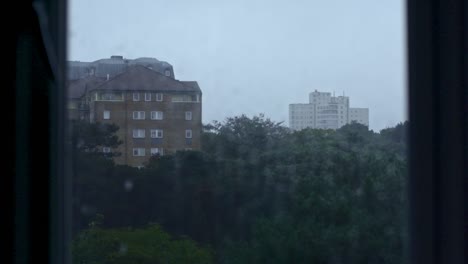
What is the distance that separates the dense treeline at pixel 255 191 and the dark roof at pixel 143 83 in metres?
0.10

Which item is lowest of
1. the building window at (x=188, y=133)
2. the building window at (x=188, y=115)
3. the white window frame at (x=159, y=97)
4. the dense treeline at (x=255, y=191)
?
the dense treeline at (x=255, y=191)

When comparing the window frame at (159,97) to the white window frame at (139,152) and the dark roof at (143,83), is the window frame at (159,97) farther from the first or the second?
the white window frame at (139,152)

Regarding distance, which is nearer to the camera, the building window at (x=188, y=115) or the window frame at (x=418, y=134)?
the window frame at (x=418, y=134)

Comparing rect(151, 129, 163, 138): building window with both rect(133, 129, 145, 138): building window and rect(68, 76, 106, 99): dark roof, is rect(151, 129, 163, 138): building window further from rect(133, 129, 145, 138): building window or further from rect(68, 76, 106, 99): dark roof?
rect(68, 76, 106, 99): dark roof

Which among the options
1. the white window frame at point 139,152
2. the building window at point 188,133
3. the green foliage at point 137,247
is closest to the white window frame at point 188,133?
the building window at point 188,133

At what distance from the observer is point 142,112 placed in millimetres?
1484

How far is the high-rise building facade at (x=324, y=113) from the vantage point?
57.1 inches

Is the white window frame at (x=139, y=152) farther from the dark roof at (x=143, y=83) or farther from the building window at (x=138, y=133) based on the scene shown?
the dark roof at (x=143, y=83)

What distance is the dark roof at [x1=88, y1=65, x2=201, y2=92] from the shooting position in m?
1.47

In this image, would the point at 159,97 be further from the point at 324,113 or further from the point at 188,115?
the point at 324,113

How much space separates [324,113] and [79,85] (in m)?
0.56

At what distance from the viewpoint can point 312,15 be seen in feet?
4.80

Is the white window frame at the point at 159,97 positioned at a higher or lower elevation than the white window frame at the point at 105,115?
higher

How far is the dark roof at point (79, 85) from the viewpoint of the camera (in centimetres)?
146
